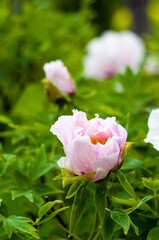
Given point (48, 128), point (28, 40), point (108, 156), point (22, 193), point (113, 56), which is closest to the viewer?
point (108, 156)

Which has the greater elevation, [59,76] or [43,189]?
[59,76]

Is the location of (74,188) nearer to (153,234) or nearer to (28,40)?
(153,234)

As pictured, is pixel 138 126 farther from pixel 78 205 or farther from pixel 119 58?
pixel 119 58

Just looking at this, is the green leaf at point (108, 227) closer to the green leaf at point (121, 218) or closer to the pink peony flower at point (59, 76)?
the green leaf at point (121, 218)

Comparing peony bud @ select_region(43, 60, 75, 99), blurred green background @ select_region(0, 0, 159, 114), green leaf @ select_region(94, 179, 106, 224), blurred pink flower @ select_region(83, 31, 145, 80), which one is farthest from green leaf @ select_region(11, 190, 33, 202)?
blurred pink flower @ select_region(83, 31, 145, 80)

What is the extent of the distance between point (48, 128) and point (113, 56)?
853mm

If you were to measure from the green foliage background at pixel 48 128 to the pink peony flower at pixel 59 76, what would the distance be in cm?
4

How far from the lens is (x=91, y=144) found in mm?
457

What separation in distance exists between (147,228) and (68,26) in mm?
972

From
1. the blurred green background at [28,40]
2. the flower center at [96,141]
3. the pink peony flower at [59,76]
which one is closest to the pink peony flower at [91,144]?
the flower center at [96,141]

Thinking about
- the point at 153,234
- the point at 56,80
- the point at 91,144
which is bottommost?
the point at 153,234

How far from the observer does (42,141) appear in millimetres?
781

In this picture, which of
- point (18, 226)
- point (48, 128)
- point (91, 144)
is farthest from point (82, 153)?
point (48, 128)

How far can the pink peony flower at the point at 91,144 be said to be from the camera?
1.50 feet
